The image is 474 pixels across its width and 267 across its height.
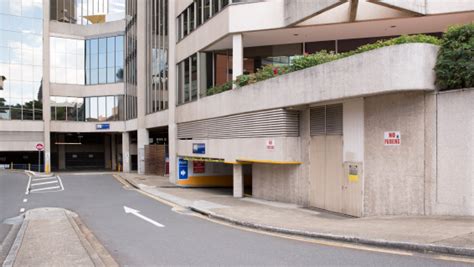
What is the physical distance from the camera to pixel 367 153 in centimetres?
1243

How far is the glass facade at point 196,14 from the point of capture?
856 inches

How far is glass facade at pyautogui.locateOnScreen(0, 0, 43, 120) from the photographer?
154ft

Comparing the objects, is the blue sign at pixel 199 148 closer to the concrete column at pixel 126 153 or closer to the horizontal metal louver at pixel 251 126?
the horizontal metal louver at pixel 251 126

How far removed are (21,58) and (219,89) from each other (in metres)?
34.8

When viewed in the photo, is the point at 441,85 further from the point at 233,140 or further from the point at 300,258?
the point at 233,140

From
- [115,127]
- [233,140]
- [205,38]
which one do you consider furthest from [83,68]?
[233,140]

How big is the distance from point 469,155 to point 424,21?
9.26 m

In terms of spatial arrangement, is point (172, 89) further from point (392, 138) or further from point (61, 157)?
point (61, 157)

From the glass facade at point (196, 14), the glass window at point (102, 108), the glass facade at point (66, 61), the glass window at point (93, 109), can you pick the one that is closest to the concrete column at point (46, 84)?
the glass facade at point (66, 61)

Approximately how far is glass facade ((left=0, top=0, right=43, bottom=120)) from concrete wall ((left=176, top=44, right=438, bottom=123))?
118ft

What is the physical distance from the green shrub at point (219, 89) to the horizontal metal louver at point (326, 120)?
6.28 meters

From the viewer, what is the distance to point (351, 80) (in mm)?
12305

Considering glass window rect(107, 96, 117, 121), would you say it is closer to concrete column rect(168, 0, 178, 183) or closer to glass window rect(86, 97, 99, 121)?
glass window rect(86, 97, 99, 121)

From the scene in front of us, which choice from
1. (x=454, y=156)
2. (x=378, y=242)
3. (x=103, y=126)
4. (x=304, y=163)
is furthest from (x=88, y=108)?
(x=378, y=242)
